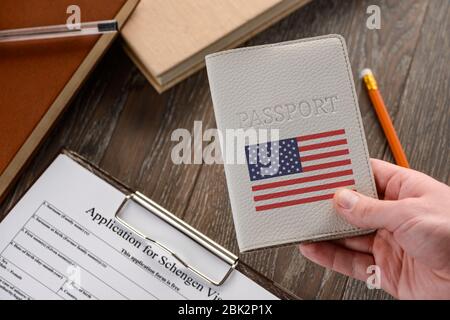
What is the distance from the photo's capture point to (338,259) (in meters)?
0.59

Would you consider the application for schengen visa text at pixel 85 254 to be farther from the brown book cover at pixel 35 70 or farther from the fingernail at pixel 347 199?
the fingernail at pixel 347 199

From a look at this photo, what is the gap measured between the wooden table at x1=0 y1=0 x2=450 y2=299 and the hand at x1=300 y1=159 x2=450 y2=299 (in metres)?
0.03

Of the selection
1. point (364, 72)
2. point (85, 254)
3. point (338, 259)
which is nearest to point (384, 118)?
point (364, 72)

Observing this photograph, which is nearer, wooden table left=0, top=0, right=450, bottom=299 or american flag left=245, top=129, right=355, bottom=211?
american flag left=245, top=129, right=355, bottom=211

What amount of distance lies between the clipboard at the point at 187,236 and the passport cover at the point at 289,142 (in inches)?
3.6

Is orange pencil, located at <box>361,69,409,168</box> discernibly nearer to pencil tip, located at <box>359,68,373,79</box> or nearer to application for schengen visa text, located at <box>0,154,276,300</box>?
pencil tip, located at <box>359,68,373,79</box>

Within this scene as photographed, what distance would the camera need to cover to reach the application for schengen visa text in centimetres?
58

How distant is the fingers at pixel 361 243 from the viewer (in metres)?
0.60

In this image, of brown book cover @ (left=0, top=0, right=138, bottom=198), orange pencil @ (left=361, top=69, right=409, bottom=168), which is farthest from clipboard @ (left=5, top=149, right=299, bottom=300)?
orange pencil @ (left=361, top=69, right=409, bottom=168)

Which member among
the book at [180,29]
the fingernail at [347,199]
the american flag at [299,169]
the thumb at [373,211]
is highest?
the book at [180,29]

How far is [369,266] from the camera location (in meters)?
0.59

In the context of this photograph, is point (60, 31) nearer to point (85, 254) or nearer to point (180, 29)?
point (180, 29)

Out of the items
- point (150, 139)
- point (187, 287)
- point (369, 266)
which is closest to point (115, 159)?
point (150, 139)

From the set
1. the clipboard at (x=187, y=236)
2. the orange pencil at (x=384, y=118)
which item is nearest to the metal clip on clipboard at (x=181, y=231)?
the clipboard at (x=187, y=236)
